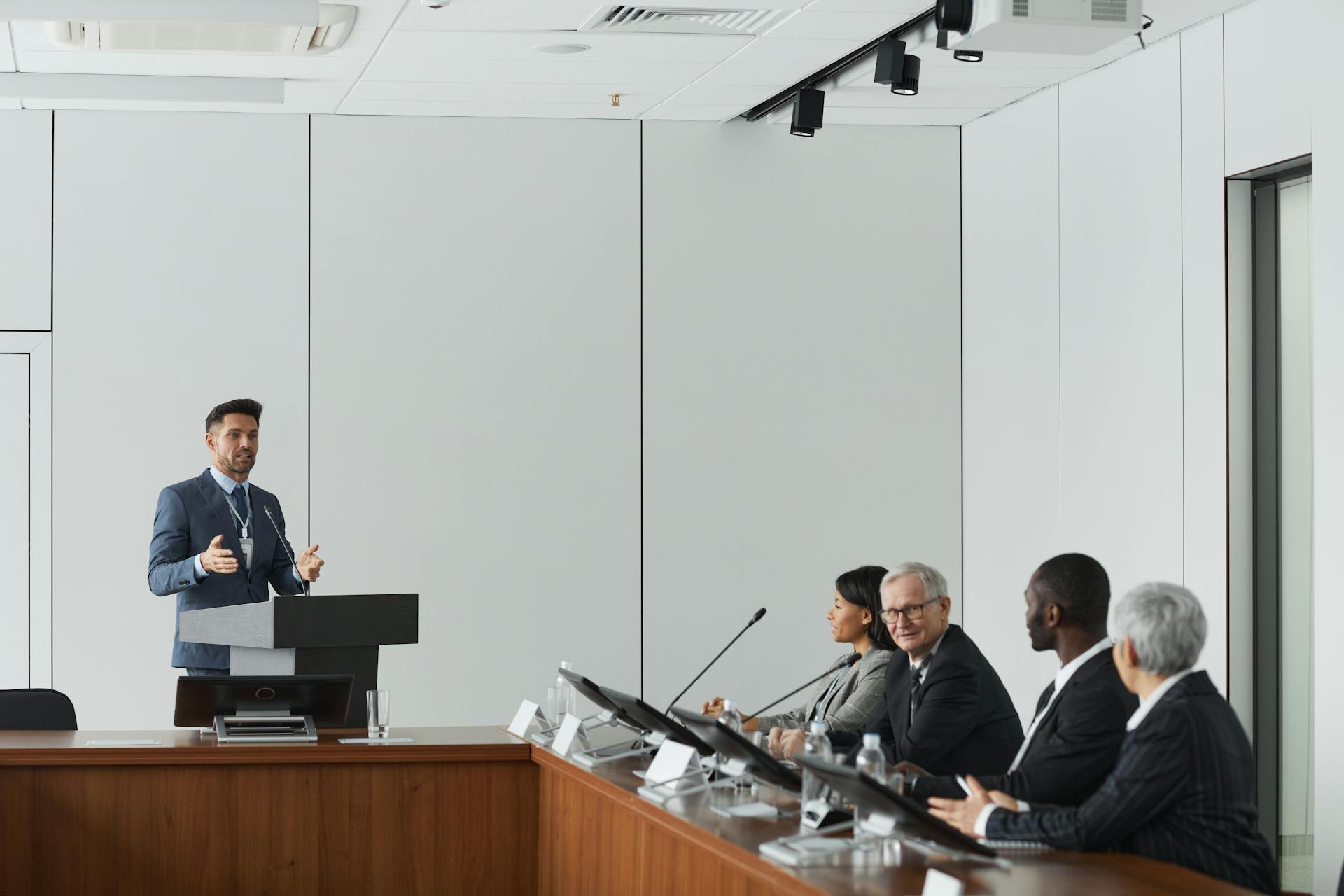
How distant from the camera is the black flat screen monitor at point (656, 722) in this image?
3613mm

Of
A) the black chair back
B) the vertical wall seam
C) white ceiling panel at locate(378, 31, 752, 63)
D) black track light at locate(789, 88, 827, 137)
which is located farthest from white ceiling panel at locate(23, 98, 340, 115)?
the black chair back

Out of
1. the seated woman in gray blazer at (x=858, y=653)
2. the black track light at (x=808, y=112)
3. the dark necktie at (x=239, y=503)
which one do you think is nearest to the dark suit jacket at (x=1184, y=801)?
the seated woman in gray blazer at (x=858, y=653)

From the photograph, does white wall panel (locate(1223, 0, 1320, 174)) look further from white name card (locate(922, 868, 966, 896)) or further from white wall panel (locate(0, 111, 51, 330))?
white wall panel (locate(0, 111, 51, 330))

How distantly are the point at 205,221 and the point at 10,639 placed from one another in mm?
2019

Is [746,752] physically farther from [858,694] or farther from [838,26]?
[838,26]

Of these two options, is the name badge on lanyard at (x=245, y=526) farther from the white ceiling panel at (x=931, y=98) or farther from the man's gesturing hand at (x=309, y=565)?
the white ceiling panel at (x=931, y=98)

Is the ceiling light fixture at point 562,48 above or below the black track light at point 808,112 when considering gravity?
above

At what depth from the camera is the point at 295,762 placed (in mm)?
4219

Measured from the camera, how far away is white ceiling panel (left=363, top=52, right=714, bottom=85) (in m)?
6.06

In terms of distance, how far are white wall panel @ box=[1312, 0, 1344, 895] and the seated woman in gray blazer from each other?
1.27m

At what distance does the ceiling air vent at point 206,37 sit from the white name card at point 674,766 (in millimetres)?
3077

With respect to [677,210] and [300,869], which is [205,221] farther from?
[300,869]

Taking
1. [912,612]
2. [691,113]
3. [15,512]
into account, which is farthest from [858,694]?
[15,512]

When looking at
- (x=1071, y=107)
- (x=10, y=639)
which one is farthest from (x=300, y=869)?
(x=1071, y=107)
